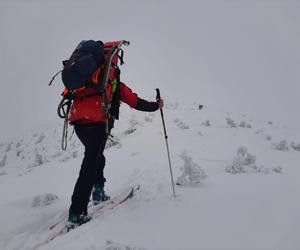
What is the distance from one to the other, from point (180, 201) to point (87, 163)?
1.37m

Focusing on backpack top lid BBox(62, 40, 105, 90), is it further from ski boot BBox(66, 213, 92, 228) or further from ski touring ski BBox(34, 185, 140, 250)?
ski touring ski BBox(34, 185, 140, 250)

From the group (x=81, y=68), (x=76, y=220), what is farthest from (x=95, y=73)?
(x=76, y=220)

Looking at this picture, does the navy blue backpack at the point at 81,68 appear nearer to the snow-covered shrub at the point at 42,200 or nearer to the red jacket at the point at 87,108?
the red jacket at the point at 87,108

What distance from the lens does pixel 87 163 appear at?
512 centimetres

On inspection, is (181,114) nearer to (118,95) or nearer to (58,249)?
(118,95)

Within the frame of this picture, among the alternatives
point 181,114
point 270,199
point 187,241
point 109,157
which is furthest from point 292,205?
point 181,114

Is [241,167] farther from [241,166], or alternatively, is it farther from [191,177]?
[191,177]

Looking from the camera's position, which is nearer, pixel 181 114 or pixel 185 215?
pixel 185 215

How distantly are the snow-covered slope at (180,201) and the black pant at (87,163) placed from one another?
0.39 meters

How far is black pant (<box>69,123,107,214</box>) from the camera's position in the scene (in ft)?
16.6

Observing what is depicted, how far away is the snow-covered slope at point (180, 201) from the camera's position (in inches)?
155

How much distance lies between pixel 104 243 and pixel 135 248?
1.15ft

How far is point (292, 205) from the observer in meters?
4.74

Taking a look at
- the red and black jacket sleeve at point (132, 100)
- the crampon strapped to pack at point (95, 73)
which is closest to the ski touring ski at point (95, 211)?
the crampon strapped to pack at point (95, 73)
